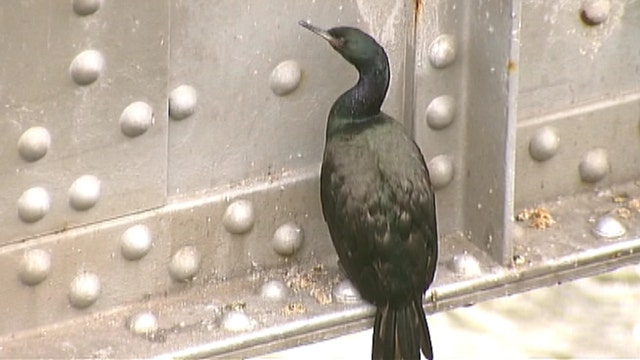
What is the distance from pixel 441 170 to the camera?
4539mm

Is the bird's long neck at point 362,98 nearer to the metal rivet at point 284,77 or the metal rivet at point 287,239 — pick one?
the metal rivet at point 284,77

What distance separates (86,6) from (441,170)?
108cm

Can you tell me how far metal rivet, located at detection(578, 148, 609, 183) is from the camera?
4770 mm

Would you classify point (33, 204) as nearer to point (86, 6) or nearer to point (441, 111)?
point (86, 6)

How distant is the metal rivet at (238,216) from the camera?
14.2ft

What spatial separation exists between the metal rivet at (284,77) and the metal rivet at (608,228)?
925 millimetres

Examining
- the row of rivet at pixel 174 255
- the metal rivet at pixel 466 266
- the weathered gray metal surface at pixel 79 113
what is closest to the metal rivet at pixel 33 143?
the weathered gray metal surface at pixel 79 113

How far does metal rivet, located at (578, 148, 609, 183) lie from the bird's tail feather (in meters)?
0.70

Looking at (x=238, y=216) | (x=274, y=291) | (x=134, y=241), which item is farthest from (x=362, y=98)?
(x=134, y=241)

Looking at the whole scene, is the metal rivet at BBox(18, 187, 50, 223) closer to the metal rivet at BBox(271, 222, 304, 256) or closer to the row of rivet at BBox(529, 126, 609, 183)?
the metal rivet at BBox(271, 222, 304, 256)

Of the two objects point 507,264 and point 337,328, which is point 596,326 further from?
point 337,328

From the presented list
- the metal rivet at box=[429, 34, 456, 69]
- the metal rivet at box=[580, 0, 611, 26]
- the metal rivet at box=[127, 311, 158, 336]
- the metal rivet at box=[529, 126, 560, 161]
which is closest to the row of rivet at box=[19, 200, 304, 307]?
the metal rivet at box=[127, 311, 158, 336]

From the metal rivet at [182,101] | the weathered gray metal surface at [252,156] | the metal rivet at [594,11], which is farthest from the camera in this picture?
the metal rivet at [594,11]

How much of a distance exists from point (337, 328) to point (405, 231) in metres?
0.28
